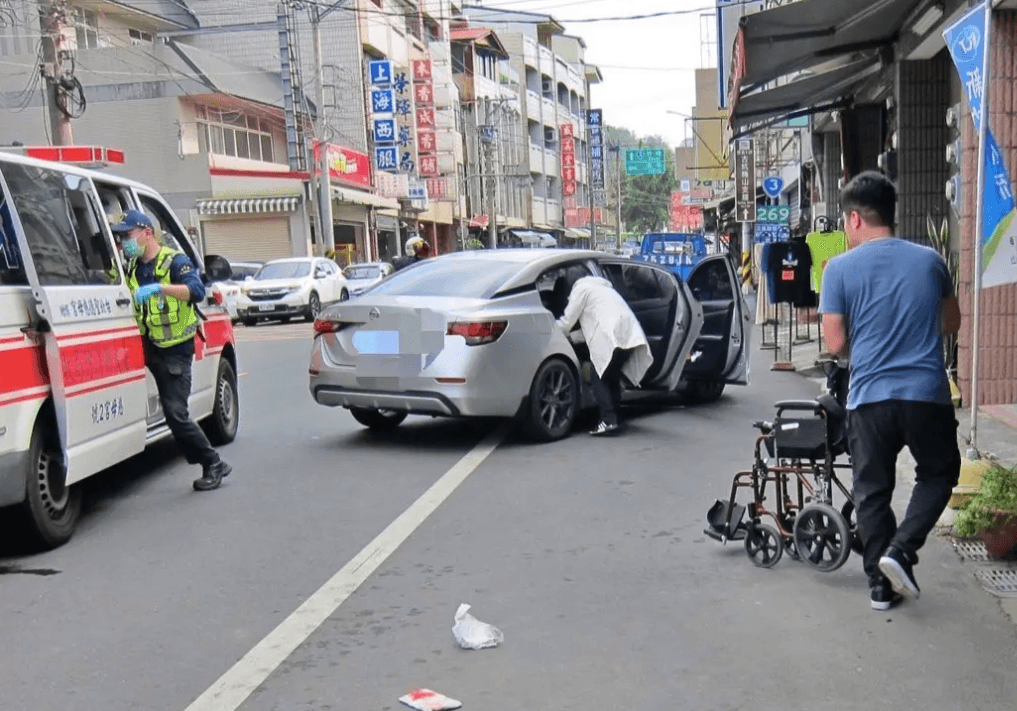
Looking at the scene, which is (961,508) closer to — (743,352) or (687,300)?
(687,300)

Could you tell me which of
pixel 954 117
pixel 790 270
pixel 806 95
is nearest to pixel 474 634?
pixel 954 117

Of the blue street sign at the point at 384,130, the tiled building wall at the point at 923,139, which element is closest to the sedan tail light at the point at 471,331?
the tiled building wall at the point at 923,139

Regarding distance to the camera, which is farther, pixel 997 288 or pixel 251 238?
pixel 251 238

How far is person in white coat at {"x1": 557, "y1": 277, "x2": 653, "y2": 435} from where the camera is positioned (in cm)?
905

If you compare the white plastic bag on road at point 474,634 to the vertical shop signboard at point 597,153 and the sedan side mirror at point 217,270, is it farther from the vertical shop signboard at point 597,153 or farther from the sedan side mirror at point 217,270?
the vertical shop signboard at point 597,153

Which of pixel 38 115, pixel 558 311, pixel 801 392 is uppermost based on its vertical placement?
pixel 38 115

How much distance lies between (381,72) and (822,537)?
129ft

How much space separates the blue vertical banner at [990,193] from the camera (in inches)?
269

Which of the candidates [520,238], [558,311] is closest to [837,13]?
[558,311]

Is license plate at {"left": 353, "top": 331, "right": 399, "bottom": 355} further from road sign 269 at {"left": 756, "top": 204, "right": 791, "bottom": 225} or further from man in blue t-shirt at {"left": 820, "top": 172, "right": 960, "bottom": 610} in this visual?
road sign 269 at {"left": 756, "top": 204, "right": 791, "bottom": 225}

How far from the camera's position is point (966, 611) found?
482 cm

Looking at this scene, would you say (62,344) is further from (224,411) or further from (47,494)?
(224,411)

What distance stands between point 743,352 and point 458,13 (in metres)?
56.0

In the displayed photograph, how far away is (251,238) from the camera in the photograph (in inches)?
1508
